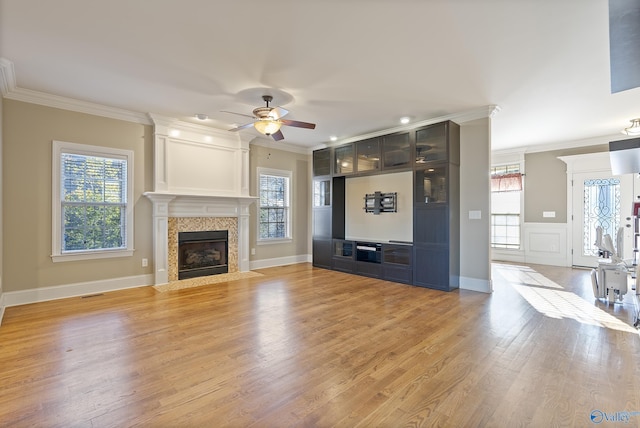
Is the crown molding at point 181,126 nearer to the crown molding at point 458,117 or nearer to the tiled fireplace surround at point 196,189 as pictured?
the tiled fireplace surround at point 196,189

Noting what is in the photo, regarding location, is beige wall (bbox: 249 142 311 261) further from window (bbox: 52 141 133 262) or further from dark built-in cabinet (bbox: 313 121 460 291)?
window (bbox: 52 141 133 262)

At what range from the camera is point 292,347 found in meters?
2.88

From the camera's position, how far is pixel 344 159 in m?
6.70

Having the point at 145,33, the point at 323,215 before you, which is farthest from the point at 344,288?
the point at 145,33

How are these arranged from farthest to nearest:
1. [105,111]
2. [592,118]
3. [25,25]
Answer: [592,118], [105,111], [25,25]

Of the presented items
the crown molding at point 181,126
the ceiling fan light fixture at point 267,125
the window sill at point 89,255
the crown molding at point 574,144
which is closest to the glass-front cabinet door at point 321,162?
the crown molding at point 181,126

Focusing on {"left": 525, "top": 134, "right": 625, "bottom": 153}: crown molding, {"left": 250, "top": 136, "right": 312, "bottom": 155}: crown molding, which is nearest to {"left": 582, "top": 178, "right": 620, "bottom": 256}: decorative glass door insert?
{"left": 525, "top": 134, "right": 625, "bottom": 153}: crown molding

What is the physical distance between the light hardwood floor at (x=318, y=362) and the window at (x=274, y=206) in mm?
2875

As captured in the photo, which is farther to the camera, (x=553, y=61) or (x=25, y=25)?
(x=553, y=61)

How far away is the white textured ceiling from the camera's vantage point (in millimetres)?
2574

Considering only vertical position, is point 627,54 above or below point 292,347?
above

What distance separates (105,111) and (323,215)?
448cm

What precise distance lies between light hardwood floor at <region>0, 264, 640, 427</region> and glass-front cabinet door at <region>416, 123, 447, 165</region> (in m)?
2.34

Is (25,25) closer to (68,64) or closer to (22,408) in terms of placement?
(68,64)
